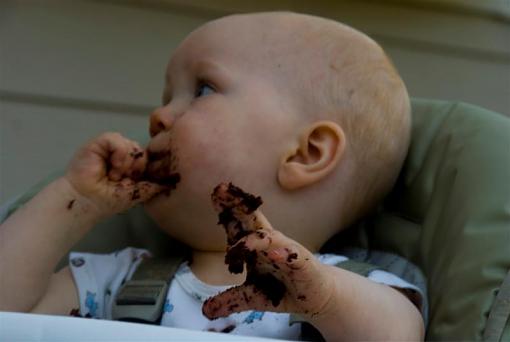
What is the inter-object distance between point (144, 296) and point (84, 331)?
A: 0.52m

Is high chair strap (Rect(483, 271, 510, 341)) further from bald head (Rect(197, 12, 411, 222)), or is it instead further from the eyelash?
the eyelash

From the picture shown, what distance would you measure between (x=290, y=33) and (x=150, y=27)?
0.77 meters

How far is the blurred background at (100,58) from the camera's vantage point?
6.10 feet

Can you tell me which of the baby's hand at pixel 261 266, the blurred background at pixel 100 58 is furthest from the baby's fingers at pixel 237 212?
the blurred background at pixel 100 58

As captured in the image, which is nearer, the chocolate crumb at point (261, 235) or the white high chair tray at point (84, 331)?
the white high chair tray at point (84, 331)

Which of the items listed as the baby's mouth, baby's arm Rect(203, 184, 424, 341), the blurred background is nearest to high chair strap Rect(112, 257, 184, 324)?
the baby's mouth

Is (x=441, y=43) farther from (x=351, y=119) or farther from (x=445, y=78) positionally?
(x=351, y=119)

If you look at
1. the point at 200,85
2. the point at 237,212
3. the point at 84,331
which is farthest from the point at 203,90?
the point at 84,331

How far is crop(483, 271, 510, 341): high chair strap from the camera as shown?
3.23ft

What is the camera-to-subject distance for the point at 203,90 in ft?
4.10

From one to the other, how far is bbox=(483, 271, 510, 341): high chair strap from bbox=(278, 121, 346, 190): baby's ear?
30cm

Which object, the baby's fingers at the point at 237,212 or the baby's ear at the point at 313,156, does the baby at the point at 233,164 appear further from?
the baby's fingers at the point at 237,212

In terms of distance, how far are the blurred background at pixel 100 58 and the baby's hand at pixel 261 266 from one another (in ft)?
3.05

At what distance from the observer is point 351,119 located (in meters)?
1.23
